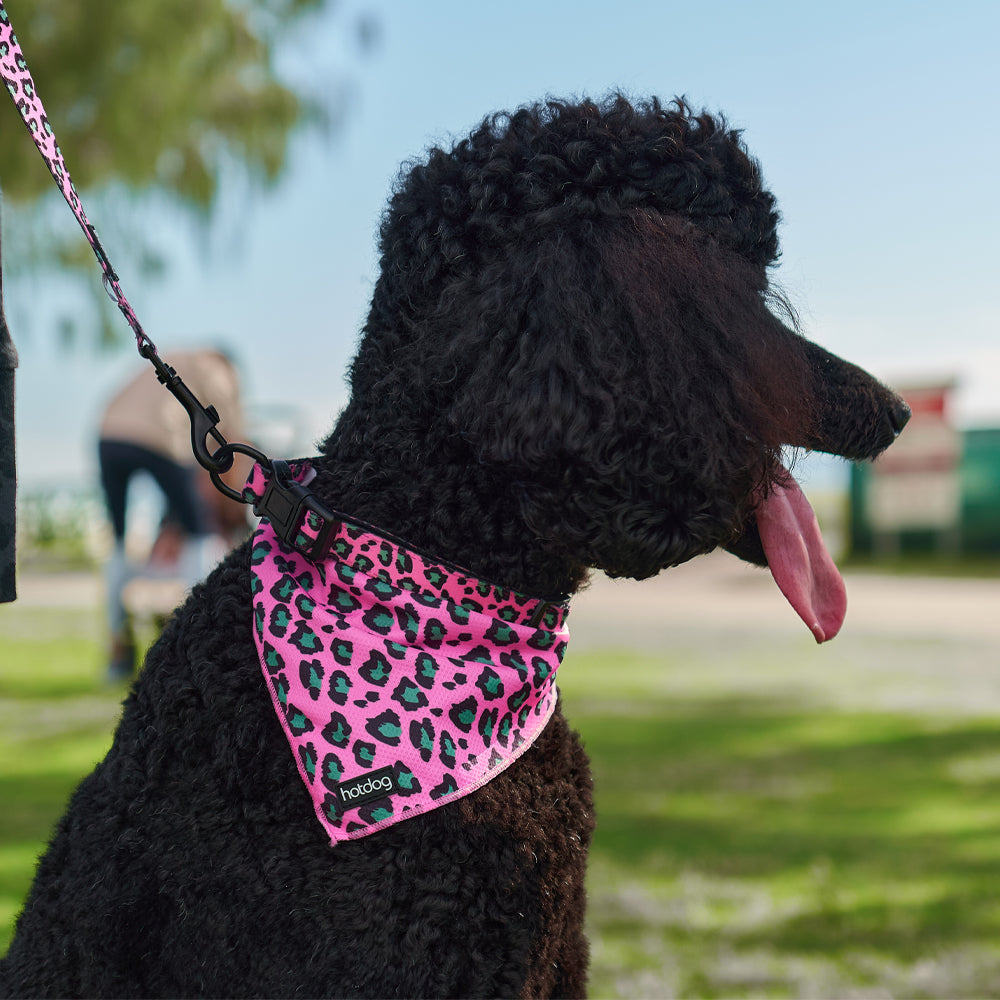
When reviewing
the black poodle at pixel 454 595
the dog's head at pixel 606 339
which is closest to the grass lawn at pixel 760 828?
the black poodle at pixel 454 595

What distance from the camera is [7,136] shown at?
897 cm

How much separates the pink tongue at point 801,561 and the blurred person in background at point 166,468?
15.2ft

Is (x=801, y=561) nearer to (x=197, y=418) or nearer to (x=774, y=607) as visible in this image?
(x=197, y=418)

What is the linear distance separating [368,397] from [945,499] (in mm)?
15376

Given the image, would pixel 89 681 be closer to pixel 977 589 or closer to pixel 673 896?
pixel 673 896

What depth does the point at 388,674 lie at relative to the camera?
1.27 meters

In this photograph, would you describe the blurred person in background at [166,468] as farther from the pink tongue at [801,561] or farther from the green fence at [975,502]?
the green fence at [975,502]

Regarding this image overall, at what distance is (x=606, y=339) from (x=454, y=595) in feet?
1.24

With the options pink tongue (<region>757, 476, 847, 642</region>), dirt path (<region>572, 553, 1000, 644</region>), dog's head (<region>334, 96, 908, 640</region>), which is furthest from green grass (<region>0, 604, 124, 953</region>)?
dirt path (<region>572, 553, 1000, 644</region>)

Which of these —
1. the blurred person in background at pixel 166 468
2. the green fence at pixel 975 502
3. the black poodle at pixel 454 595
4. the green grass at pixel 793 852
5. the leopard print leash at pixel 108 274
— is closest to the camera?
the black poodle at pixel 454 595

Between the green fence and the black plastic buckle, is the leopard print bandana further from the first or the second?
the green fence

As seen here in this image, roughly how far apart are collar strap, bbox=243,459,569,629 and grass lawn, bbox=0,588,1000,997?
4.20 feet

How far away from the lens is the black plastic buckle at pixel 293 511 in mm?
1273

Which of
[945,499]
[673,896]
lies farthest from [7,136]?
[945,499]
